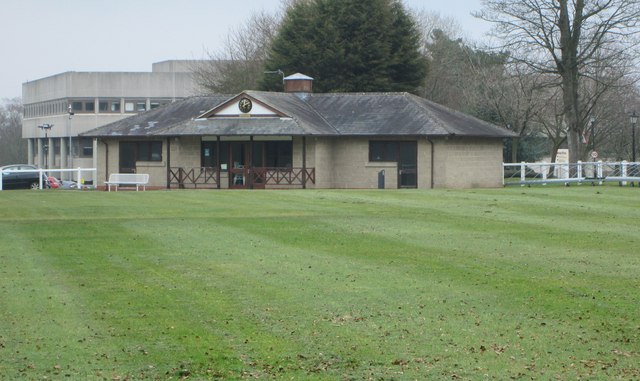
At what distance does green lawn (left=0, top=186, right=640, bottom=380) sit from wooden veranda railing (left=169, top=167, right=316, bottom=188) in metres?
23.7

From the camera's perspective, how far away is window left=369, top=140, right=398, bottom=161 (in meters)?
51.2

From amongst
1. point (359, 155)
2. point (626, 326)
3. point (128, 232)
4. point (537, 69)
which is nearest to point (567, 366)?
point (626, 326)

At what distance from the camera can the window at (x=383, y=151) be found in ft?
168

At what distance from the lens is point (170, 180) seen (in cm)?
5188

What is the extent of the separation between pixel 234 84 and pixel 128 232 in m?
58.1

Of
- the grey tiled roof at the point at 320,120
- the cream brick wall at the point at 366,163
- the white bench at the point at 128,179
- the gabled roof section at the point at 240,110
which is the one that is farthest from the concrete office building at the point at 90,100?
the white bench at the point at 128,179

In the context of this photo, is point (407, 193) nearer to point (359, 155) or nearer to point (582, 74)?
point (359, 155)

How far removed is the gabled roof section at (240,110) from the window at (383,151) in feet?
14.8

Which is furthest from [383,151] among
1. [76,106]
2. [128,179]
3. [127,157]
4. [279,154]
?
[76,106]

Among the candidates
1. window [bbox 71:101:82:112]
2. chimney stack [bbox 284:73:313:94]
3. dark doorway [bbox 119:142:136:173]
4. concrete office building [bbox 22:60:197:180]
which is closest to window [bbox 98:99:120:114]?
concrete office building [bbox 22:60:197:180]

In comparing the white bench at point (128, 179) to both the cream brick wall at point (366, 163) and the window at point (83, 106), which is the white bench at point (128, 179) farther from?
the window at point (83, 106)

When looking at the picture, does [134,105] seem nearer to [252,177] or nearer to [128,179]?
[252,177]

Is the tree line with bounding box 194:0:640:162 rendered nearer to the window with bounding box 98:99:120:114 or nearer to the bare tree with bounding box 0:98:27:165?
the window with bounding box 98:99:120:114

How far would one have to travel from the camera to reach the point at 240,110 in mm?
51406
